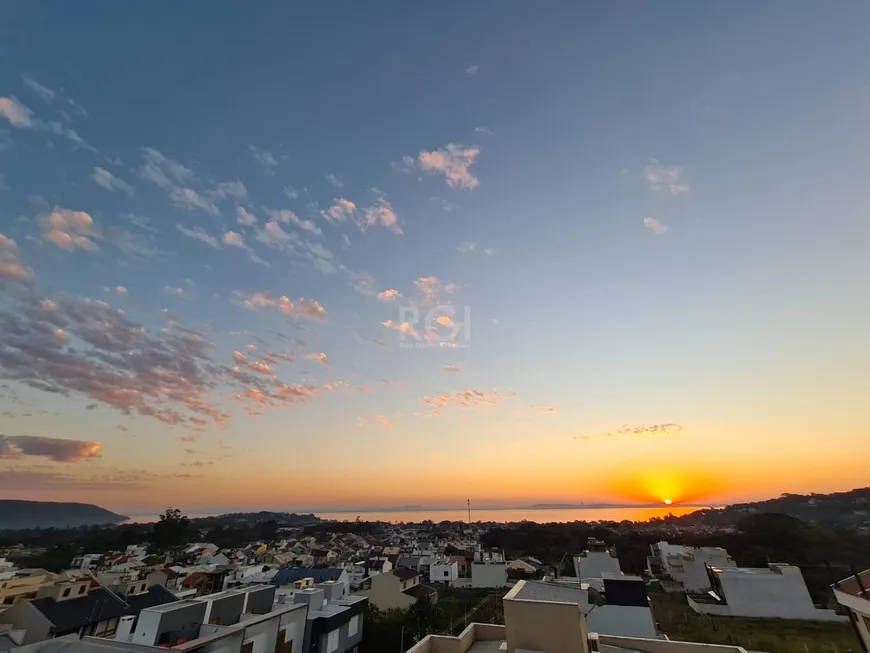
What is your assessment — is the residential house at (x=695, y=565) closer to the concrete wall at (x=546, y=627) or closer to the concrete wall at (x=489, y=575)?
the concrete wall at (x=489, y=575)

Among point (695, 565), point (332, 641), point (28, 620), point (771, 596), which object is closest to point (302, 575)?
point (28, 620)

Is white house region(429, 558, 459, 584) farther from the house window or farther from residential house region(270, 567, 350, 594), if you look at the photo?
the house window

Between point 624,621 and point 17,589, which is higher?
point 17,589

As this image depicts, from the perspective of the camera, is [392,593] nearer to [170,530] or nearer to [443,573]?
[443,573]

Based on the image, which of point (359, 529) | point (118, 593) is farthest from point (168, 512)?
point (118, 593)

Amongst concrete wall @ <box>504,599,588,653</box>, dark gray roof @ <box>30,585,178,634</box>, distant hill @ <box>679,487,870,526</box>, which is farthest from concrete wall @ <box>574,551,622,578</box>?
distant hill @ <box>679,487,870,526</box>
